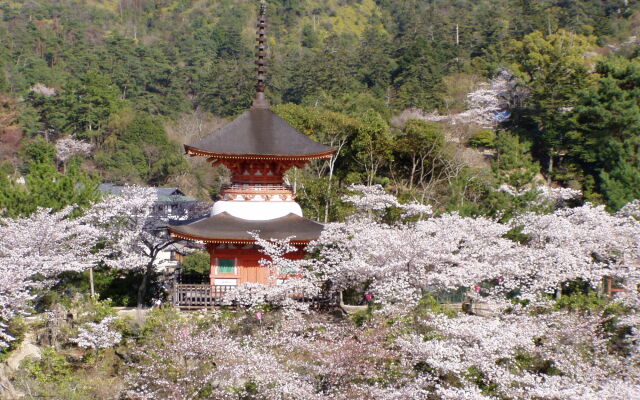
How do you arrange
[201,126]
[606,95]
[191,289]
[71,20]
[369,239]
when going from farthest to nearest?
[71,20]
[201,126]
[606,95]
[191,289]
[369,239]

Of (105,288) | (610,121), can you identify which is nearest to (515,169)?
(610,121)

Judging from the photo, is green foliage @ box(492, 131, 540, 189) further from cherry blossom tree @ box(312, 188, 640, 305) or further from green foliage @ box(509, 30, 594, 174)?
green foliage @ box(509, 30, 594, 174)

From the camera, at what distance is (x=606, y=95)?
26.6 meters

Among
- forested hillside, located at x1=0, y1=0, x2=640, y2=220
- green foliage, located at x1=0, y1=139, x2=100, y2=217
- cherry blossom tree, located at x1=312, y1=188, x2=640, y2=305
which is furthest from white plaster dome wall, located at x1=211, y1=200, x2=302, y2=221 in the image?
forested hillside, located at x1=0, y1=0, x2=640, y2=220

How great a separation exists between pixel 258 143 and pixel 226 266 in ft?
10.0

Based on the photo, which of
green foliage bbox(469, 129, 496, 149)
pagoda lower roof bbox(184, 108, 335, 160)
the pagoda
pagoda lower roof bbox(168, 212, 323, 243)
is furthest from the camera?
green foliage bbox(469, 129, 496, 149)

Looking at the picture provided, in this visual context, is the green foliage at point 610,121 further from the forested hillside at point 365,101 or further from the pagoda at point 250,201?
the pagoda at point 250,201

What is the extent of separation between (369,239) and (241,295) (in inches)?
115

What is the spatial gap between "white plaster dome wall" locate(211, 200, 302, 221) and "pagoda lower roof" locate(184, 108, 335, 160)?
1.26 m

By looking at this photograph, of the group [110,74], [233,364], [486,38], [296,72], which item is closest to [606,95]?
[233,364]

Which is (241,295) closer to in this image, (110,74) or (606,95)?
(606,95)

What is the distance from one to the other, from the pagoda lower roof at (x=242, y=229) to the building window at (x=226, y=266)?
2.75 ft

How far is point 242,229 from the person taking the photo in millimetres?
16125

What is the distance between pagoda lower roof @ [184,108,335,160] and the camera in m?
16.4
